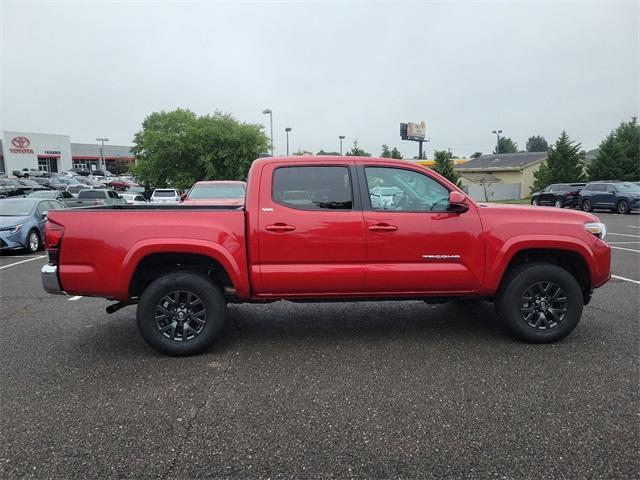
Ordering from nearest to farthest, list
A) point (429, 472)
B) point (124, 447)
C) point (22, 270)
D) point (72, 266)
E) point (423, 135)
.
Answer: point (429, 472), point (124, 447), point (72, 266), point (22, 270), point (423, 135)

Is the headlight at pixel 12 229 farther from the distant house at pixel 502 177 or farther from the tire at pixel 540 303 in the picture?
the distant house at pixel 502 177

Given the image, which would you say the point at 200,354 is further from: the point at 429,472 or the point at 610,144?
the point at 610,144

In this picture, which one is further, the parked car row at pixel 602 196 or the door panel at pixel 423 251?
the parked car row at pixel 602 196

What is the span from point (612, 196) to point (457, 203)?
77.7 ft

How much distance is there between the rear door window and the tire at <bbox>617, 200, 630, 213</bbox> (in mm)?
23806

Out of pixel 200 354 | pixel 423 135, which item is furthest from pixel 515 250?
pixel 423 135

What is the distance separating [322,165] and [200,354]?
2.21m

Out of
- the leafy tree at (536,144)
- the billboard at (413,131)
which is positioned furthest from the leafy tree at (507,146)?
the billboard at (413,131)

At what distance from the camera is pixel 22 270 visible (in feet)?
31.3

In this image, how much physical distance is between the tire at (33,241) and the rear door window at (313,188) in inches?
389

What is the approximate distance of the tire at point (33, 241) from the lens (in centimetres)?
1187

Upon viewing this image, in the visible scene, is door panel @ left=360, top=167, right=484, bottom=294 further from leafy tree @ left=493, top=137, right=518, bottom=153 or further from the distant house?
leafy tree @ left=493, top=137, right=518, bottom=153

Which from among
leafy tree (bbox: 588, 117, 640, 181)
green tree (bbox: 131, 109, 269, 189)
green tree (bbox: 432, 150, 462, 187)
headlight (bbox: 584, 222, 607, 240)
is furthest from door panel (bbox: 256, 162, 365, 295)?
leafy tree (bbox: 588, 117, 640, 181)

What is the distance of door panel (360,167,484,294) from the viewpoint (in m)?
4.58
